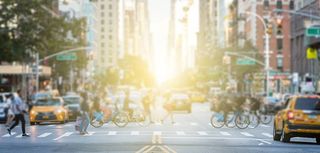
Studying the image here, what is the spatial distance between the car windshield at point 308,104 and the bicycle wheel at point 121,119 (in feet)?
50.5

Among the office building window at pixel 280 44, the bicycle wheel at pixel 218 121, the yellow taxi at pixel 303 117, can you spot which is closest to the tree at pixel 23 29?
the bicycle wheel at pixel 218 121

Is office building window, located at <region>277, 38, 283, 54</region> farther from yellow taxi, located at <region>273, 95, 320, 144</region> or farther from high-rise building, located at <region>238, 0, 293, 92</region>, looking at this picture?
yellow taxi, located at <region>273, 95, 320, 144</region>

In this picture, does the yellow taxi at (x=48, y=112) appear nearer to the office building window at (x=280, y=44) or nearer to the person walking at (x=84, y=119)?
the person walking at (x=84, y=119)

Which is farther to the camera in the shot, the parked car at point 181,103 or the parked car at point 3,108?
the parked car at point 181,103

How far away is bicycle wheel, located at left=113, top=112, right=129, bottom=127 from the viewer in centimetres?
4106

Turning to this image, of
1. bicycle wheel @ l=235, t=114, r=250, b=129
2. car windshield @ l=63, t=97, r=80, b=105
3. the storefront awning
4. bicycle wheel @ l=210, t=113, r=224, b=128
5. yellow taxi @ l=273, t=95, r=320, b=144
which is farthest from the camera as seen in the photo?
the storefront awning

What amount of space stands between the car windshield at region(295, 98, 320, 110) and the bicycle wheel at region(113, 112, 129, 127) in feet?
50.5

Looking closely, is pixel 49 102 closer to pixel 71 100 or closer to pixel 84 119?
pixel 71 100

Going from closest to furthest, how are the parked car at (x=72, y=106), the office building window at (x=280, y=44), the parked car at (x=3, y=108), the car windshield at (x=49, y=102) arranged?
1. the car windshield at (x=49, y=102)
2. the parked car at (x=3, y=108)
3. the parked car at (x=72, y=106)
4. the office building window at (x=280, y=44)

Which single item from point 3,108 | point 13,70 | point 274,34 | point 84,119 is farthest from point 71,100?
point 274,34

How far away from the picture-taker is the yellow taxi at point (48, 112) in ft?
147

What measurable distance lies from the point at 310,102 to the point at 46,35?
38.0 metres

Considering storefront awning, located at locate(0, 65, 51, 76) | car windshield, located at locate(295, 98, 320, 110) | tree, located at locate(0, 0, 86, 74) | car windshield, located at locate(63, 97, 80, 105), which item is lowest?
car windshield, located at locate(63, 97, 80, 105)

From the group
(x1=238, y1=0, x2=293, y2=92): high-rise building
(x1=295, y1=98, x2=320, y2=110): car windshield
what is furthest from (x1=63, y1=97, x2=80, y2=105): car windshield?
(x1=238, y1=0, x2=293, y2=92): high-rise building
